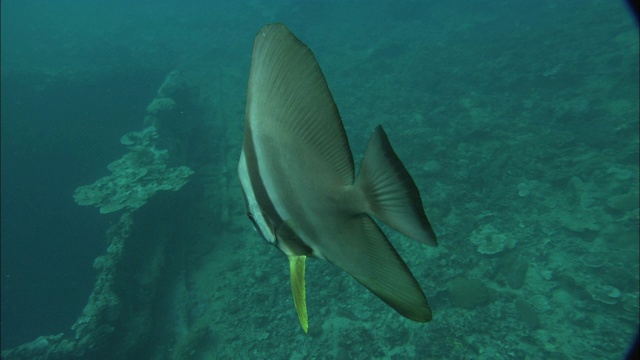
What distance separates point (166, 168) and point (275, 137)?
9215 mm

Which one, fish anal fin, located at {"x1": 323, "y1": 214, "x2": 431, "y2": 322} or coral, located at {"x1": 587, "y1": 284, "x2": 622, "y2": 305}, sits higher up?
fish anal fin, located at {"x1": 323, "y1": 214, "x2": 431, "y2": 322}

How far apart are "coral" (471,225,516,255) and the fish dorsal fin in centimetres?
625

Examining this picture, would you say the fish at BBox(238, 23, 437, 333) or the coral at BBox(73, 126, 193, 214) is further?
the coral at BBox(73, 126, 193, 214)

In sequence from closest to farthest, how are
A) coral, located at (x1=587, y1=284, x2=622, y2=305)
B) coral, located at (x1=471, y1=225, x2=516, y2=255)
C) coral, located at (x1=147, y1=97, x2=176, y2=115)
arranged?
1. coral, located at (x1=587, y1=284, x2=622, y2=305)
2. coral, located at (x1=471, y1=225, x2=516, y2=255)
3. coral, located at (x1=147, y1=97, x2=176, y2=115)

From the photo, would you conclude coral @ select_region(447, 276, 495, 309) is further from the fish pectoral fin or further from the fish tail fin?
the fish tail fin

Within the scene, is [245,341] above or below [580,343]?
above

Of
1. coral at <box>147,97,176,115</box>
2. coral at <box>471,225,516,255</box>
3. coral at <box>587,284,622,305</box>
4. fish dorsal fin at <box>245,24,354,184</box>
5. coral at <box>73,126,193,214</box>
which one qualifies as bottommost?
coral at <box>587,284,622,305</box>

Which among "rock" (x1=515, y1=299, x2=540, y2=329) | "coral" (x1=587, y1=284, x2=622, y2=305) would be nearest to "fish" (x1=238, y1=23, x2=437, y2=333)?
"rock" (x1=515, y1=299, x2=540, y2=329)

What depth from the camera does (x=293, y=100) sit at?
2.57ft

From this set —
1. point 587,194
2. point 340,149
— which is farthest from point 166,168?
point 587,194

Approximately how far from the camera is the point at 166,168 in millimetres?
9000

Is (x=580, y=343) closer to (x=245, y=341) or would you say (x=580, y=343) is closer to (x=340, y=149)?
(x=245, y=341)

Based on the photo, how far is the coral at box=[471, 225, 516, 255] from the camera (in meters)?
6.09

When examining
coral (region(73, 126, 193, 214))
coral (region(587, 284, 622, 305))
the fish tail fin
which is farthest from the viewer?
coral (region(73, 126, 193, 214))
